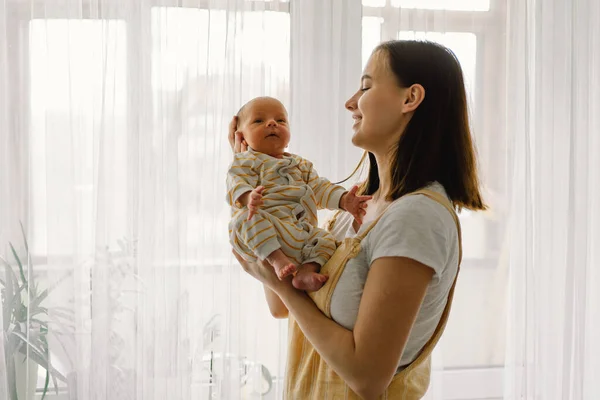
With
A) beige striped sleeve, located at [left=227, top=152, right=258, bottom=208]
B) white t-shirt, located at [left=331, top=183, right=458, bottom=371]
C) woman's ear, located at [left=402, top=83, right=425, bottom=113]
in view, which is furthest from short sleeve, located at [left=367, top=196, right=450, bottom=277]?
beige striped sleeve, located at [left=227, top=152, right=258, bottom=208]

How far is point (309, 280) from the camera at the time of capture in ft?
4.49

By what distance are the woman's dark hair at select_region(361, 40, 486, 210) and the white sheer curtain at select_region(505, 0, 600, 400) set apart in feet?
4.44

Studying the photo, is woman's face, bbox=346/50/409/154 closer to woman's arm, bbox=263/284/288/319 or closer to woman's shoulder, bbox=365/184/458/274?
woman's shoulder, bbox=365/184/458/274

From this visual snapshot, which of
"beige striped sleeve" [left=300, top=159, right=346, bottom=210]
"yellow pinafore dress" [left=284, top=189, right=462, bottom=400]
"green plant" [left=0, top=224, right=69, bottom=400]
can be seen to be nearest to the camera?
"yellow pinafore dress" [left=284, top=189, right=462, bottom=400]

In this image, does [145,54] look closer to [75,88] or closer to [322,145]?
[75,88]

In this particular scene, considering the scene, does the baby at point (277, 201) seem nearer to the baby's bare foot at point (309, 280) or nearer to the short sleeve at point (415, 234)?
the baby's bare foot at point (309, 280)

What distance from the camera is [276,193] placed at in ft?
5.00

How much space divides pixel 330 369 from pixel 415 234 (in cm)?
35

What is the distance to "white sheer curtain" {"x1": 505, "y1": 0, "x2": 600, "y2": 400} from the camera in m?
2.68

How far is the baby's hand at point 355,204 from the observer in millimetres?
1544

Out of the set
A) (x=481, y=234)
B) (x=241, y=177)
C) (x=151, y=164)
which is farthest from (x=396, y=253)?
(x=481, y=234)

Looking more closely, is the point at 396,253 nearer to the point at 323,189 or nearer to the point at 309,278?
the point at 309,278

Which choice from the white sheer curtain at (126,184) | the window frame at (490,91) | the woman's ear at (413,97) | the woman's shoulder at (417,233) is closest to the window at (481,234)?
the window frame at (490,91)

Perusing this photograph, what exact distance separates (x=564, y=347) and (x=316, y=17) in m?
1.63
